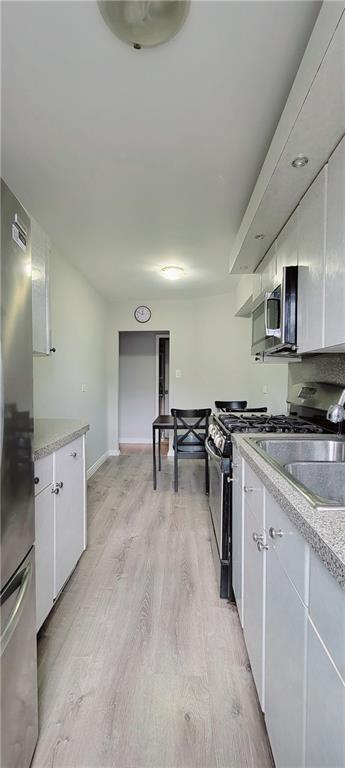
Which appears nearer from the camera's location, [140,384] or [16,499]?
[16,499]

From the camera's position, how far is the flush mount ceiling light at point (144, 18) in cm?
98

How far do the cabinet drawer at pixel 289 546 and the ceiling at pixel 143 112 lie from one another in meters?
1.53

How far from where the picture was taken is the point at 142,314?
5004mm

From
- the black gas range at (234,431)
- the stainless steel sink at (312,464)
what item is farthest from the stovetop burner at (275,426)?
the stainless steel sink at (312,464)

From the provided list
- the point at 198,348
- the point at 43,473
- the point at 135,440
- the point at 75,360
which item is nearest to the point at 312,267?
the point at 43,473

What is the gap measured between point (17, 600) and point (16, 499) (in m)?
0.28

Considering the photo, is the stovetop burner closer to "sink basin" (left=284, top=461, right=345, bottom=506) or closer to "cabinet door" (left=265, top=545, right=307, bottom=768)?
"sink basin" (left=284, top=461, right=345, bottom=506)

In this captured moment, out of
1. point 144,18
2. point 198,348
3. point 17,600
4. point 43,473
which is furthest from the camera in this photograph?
point 198,348

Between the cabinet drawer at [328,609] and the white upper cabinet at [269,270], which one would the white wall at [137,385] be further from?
the cabinet drawer at [328,609]

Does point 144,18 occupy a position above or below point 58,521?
above

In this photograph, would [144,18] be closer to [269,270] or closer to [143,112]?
[143,112]

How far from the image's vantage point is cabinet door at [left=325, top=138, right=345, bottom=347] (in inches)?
44.9

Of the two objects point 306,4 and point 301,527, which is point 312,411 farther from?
point 306,4

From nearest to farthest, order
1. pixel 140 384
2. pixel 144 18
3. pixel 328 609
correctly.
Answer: pixel 328 609, pixel 144 18, pixel 140 384
